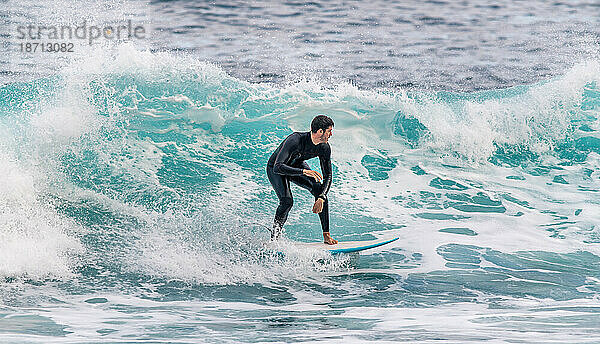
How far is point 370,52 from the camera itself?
2334 cm

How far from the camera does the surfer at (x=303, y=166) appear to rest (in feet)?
22.3

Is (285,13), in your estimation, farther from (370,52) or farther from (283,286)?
(283,286)

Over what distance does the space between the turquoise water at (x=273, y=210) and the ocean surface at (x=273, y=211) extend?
3cm

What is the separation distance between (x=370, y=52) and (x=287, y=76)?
150 inches

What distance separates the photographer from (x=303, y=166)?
714 centimetres

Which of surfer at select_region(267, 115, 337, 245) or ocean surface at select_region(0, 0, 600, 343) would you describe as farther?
surfer at select_region(267, 115, 337, 245)

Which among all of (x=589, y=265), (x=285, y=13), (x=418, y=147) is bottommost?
(x=589, y=265)

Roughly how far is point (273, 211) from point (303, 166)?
1956 mm

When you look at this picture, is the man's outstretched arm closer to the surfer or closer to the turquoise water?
the surfer

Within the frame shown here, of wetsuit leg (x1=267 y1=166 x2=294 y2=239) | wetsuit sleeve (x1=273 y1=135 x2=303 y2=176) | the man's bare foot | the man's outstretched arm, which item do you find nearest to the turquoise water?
the man's bare foot

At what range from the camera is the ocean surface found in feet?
18.3

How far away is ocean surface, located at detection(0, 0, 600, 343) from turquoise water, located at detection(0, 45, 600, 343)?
0.11ft

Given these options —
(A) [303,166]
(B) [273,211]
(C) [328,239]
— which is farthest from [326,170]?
(B) [273,211]

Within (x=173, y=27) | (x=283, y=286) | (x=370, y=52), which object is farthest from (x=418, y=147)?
(x=173, y=27)
